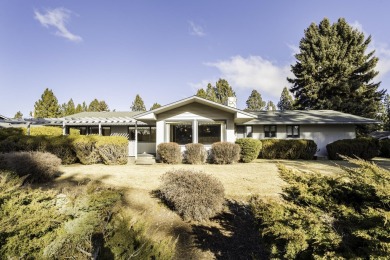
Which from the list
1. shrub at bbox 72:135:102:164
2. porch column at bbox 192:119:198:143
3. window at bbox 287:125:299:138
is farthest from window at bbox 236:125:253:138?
shrub at bbox 72:135:102:164

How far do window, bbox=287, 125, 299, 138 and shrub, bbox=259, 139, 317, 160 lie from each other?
250 centimetres

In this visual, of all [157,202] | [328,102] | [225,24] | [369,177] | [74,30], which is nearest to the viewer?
[369,177]

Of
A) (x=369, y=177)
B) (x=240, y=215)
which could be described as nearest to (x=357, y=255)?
(x=369, y=177)

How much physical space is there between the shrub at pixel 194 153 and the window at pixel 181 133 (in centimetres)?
194

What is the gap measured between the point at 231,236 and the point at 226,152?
Answer: 829cm

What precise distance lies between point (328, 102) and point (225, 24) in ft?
62.8

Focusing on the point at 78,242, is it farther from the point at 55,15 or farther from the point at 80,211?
the point at 55,15

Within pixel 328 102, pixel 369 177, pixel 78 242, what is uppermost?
pixel 328 102

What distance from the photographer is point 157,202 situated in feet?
22.4

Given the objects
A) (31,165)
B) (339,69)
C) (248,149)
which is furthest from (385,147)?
(31,165)

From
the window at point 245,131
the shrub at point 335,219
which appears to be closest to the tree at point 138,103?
the window at point 245,131

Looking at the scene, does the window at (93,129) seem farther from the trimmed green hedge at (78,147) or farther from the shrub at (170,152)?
the shrub at (170,152)

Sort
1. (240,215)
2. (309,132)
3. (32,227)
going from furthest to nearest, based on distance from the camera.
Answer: (309,132) → (240,215) → (32,227)

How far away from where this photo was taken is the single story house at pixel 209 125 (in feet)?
49.6
